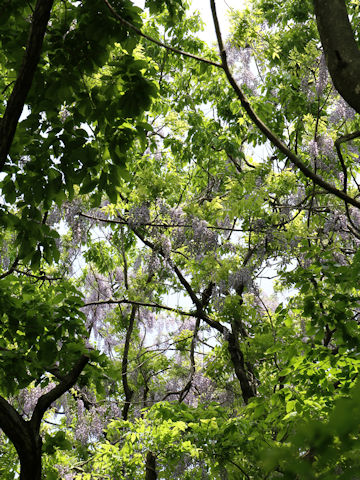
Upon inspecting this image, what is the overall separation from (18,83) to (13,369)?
6.37 ft

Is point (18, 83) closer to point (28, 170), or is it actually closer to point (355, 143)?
point (28, 170)

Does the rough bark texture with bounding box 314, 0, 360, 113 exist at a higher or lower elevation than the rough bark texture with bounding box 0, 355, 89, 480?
higher

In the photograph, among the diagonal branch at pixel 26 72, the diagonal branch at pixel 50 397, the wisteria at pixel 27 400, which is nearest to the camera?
the diagonal branch at pixel 26 72

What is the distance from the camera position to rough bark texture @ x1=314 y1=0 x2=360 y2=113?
5.09 feet

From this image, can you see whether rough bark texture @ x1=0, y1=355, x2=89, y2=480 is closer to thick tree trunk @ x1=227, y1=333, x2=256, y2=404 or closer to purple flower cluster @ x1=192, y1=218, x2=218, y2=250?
purple flower cluster @ x1=192, y1=218, x2=218, y2=250

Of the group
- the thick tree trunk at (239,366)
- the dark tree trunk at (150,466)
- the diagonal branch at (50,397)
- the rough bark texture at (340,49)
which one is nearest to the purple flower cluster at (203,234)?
the thick tree trunk at (239,366)

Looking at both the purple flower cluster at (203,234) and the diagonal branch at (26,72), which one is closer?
the diagonal branch at (26,72)

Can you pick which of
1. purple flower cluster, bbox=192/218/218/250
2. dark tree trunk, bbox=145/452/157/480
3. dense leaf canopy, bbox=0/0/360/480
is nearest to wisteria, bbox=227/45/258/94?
dense leaf canopy, bbox=0/0/360/480

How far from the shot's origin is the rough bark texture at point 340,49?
61.1 inches

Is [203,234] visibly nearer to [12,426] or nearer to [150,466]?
[150,466]

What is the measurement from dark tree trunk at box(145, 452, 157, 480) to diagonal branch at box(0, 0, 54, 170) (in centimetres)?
495

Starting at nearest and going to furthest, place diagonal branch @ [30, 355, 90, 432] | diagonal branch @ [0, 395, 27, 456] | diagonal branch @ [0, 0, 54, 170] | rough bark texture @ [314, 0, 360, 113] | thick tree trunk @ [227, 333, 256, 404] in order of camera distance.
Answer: rough bark texture @ [314, 0, 360, 113] → diagonal branch @ [0, 0, 54, 170] → diagonal branch @ [0, 395, 27, 456] → diagonal branch @ [30, 355, 90, 432] → thick tree trunk @ [227, 333, 256, 404]

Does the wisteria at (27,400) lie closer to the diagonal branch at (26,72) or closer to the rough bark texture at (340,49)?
the diagonal branch at (26,72)

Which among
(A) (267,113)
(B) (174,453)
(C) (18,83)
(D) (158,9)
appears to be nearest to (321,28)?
(C) (18,83)
